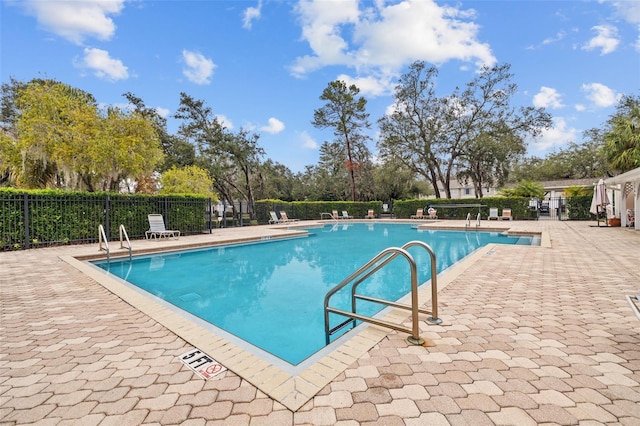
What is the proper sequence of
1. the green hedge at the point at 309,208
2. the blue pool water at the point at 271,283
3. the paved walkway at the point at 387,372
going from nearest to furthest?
the paved walkway at the point at 387,372
the blue pool water at the point at 271,283
the green hedge at the point at 309,208

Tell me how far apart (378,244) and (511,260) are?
17.8 ft

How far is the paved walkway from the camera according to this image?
1716 mm

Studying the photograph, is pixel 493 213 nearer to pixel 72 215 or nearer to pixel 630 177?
pixel 630 177

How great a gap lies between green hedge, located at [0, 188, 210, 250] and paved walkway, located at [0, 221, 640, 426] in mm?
6813

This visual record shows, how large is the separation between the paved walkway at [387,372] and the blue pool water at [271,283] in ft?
3.96

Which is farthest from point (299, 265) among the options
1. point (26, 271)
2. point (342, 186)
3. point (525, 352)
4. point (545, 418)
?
point (342, 186)

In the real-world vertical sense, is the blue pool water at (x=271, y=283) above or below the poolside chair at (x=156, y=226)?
below

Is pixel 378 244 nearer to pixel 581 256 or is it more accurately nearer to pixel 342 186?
pixel 581 256

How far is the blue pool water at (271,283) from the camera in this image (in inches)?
159

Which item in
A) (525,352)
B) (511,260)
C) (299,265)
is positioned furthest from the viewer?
(299,265)

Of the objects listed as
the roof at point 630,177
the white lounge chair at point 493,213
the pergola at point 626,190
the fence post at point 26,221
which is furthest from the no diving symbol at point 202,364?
the white lounge chair at point 493,213

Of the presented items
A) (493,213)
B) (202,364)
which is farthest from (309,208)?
(202,364)

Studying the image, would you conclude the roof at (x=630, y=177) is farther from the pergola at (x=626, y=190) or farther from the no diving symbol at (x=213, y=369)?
the no diving symbol at (x=213, y=369)

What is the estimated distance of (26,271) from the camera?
581 centimetres
